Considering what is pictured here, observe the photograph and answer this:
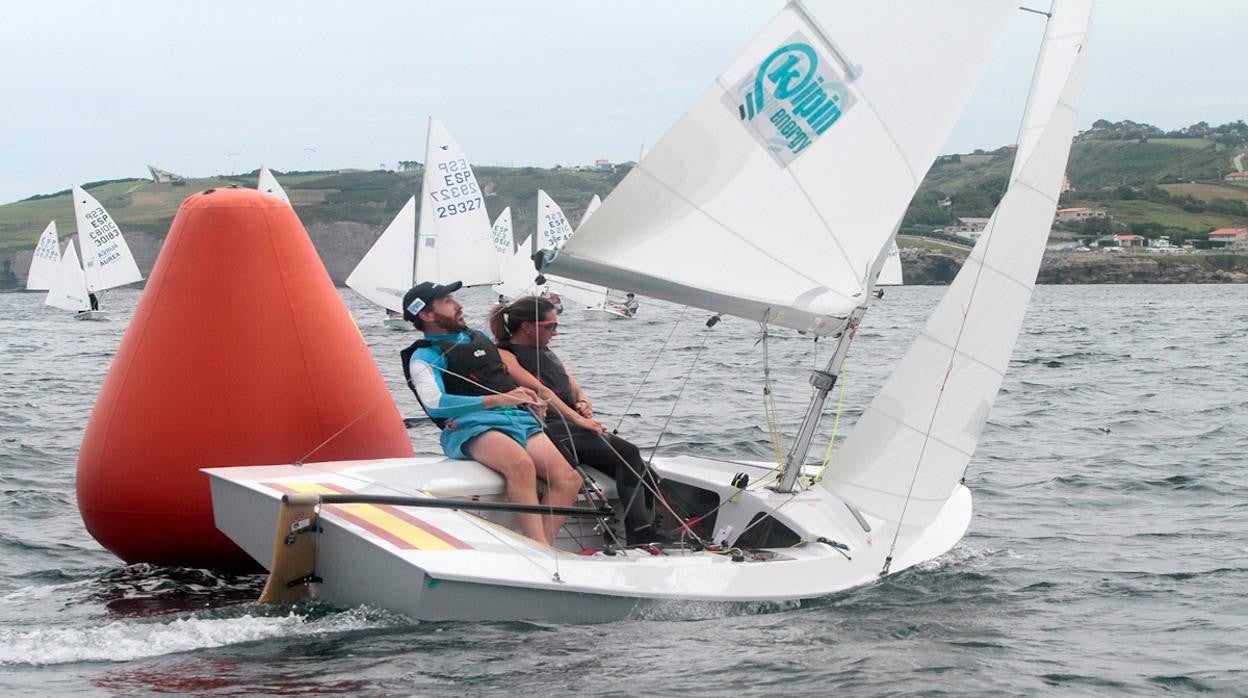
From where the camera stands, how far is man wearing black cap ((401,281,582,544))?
538 cm

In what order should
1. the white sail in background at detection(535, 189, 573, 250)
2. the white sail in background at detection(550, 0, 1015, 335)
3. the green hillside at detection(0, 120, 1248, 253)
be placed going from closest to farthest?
the white sail in background at detection(550, 0, 1015, 335), the white sail in background at detection(535, 189, 573, 250), the green hillside at detection(0, 120, 1248, 253)

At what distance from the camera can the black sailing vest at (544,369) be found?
6.03 metres

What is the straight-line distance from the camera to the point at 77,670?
167 inches

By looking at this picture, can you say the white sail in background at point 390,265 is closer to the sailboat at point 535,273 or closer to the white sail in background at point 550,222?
the sailboat at point 535,273

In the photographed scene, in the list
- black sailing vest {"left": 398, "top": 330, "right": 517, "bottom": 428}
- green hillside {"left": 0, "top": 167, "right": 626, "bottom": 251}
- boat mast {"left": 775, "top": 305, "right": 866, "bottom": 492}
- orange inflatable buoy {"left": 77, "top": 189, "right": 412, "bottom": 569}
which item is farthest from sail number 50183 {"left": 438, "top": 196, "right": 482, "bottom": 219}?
green hillside {"left": 0, "top": 167, "right": 626, "bottom": 251}

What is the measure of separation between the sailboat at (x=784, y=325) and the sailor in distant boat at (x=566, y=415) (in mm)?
243

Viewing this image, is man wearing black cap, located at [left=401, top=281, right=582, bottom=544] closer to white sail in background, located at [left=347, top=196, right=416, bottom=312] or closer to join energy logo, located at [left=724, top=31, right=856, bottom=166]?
join energy logo, located at [left=724, top=31, right=856, bottom=166]

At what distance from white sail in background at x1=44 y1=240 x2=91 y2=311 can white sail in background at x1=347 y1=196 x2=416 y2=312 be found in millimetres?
12069

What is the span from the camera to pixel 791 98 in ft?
17.9

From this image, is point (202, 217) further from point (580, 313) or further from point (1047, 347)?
point (580, 313)

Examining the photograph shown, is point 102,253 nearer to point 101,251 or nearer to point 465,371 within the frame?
point 101,251

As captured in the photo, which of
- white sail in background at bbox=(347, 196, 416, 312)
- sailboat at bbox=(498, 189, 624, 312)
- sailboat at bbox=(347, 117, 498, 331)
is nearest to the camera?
sailboat at bbox=(347, 117, 498, 331)

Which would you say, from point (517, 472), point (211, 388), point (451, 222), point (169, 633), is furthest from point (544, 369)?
point (451, 222)

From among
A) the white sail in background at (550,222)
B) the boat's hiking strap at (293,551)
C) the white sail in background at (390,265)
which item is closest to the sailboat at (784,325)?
the boat's hiking strap at (293,551)
